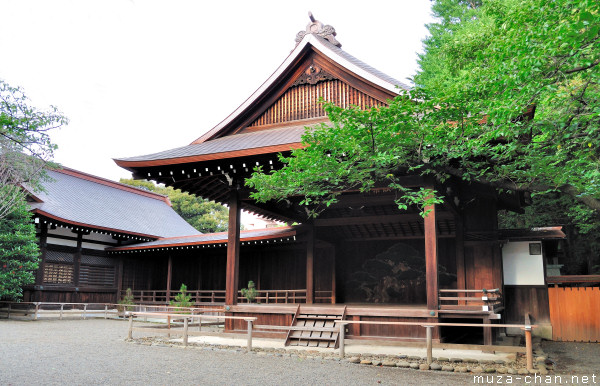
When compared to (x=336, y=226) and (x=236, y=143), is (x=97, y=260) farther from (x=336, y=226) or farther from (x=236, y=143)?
(x=236, y=143)

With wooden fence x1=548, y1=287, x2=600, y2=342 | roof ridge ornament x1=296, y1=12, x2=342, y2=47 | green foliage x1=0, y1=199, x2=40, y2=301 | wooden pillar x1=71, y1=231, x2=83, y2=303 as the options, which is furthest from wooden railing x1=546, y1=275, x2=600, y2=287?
wooden pillar x1=71, y1=231, x2=83, y2=303

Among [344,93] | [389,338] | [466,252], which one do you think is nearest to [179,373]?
[389,338]

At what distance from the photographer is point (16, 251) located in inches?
653

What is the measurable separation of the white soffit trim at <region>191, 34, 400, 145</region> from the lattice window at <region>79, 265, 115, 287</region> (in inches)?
457

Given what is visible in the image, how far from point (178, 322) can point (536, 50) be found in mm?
15346

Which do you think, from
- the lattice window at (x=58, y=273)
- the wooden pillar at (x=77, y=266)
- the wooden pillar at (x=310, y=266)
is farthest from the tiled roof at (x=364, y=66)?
the lattice window at (x=58, y=273)

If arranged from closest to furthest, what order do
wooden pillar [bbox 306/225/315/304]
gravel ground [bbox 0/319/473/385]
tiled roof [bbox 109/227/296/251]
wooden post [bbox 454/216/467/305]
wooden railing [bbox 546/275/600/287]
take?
1. gravel ground [bbox 0/319/473/385]
2. wooden railing [bbox 546/275/600/287]
3. wooden post [bbox 454/216/467/305]
4. wooden pillar [bbox 306/225/315/304]
5. tiled roof [bbox 109/227/296/251]

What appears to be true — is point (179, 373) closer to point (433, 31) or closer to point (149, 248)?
point (149, 248)

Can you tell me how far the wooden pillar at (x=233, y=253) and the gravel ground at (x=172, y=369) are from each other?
81.3 inches

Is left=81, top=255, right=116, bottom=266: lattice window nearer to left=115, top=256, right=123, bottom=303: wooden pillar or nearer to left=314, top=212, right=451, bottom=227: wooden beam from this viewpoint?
left=115, top=256, right=123, bottom=303: wooden pillar

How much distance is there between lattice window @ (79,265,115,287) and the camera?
20.9 meters

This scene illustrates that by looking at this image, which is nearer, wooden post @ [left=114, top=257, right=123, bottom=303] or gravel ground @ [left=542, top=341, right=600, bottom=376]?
gravel ground @ [left=542, top=341, right=600, bottom=376]

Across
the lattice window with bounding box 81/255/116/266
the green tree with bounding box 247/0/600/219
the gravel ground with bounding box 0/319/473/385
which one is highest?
the green tree with bounding box 247/0/600/219

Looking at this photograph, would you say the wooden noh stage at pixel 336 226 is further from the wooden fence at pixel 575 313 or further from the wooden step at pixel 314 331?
the wooden fence at pixel 575 313
